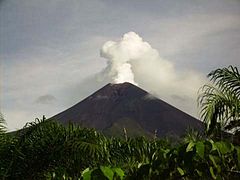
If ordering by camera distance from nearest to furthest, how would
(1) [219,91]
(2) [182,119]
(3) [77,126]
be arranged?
1. (1) [219,91]
2. (3) [77,126]
3. (2) [182,119]

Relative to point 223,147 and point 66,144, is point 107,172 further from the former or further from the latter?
point 66,144

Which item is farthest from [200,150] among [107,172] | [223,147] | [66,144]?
[66,144]

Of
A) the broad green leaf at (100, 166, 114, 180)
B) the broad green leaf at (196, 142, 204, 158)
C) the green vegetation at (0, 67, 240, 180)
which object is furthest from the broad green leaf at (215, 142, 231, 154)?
the green vegetation at (0, 67, 240, 180)

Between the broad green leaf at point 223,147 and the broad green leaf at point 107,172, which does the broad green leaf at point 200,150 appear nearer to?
the broad green leaf at point 223,147

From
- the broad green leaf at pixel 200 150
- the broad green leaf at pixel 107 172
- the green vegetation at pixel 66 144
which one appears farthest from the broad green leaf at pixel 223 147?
the green vegetation at pixel 66 144

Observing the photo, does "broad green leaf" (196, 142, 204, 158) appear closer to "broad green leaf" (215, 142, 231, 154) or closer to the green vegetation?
"broad green leaf" (215, 142, 231, 154)

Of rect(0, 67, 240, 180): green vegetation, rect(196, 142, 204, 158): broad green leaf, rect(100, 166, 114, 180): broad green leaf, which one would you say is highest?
rect(0, 67, 240, 180): green vegetation

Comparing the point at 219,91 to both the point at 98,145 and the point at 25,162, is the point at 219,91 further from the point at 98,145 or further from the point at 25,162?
the point at 25,162

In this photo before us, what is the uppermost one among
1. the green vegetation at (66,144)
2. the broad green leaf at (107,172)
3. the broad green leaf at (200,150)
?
the green vegetation at (66,144)

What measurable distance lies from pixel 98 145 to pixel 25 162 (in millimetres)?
906

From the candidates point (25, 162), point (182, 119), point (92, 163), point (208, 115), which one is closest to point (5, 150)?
point (25, 162)

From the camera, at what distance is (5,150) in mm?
4629

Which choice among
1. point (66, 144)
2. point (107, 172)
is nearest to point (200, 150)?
point (107, 172)

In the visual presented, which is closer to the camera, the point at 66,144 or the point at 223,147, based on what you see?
the point at 223,147
